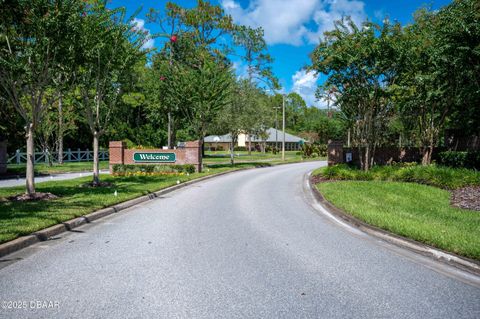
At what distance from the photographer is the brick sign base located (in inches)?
869

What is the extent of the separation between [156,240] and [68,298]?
2665 mm

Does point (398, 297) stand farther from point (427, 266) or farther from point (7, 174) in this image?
point (7, 174)

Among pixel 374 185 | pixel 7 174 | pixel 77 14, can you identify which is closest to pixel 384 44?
pixel 374 185

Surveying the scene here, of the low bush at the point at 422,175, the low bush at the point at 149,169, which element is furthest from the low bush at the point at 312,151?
the low bush at the point at 422,175

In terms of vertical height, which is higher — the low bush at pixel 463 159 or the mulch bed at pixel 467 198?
the low bush at pixel 463 159

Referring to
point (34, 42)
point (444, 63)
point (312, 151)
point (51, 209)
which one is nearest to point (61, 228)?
point (51, 209)

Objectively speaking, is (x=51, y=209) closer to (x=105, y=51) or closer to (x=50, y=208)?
(x=50, y=208)

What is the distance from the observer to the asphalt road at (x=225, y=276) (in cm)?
382

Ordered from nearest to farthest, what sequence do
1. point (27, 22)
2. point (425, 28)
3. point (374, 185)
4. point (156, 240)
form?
point (156, 240) → point (27, 22) → point (374, 185) → point (425, 28)

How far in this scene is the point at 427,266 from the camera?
5.34 metres

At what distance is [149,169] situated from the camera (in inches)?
859

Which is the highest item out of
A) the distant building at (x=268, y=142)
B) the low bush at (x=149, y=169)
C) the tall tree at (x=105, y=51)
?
the tall tree at (x=105, y=51)

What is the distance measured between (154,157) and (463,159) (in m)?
17.1

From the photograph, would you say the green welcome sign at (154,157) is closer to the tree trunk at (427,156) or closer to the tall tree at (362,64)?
the tall tree at (362,64)
